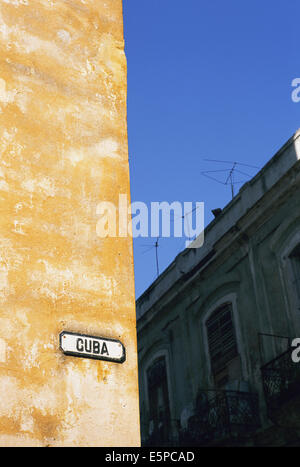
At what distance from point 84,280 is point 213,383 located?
32.3ft

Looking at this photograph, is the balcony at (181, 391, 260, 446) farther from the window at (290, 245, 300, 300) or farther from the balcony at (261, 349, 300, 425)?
the window at (290, 245, 300, 300)

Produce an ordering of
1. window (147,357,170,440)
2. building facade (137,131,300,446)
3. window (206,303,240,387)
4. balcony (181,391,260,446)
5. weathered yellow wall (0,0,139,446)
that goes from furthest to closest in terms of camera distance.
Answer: window (147,357,170,440), window (206,303,240,387), balcony (181,391,260,446), building facade (137,131,300,446), weathered yellow wall (0,0,139,446)

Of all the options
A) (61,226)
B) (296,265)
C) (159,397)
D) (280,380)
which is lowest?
(61,226)

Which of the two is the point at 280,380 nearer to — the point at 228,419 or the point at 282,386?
the point at 282,386

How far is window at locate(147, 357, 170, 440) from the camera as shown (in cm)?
1631

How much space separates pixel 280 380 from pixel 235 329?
7.69 feet

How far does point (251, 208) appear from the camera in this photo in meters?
14.6

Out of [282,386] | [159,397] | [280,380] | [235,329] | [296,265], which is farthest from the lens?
[159,397]

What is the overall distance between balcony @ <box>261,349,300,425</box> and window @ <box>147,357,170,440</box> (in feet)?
13.1

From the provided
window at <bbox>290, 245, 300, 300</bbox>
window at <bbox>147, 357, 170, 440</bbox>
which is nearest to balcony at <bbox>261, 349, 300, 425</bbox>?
window at <bbox>290, 245, 300, 300</bbox>

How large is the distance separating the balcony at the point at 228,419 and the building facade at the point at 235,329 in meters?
0.02

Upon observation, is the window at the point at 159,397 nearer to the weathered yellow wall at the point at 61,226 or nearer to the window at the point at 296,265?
the window at the point at 296,265

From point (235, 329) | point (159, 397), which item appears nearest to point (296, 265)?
point (235, 329)

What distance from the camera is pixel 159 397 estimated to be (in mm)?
17094
